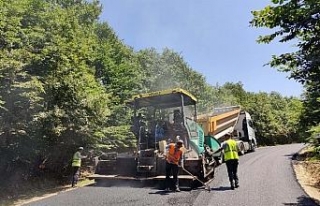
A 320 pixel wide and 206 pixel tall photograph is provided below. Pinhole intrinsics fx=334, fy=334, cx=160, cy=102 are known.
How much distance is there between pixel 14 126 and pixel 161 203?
16.7 ft

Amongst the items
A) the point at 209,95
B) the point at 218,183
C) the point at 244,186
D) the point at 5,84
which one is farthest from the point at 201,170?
the point at 209,95

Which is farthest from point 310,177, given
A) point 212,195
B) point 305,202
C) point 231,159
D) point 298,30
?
point 298,30

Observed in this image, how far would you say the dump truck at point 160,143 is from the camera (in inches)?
403

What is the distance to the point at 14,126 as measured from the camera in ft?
32.6

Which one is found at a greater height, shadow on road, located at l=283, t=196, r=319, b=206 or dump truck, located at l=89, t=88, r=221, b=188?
dump truck, located at l=89, t=88, r=221, b=188

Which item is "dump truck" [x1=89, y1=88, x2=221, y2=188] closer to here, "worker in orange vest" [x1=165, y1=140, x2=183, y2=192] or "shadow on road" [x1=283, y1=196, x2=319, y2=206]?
"worker in orange vest" [x1=165, y1=140, x2=183, y2=192]

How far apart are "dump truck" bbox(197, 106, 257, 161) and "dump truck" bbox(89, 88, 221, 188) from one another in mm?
3268

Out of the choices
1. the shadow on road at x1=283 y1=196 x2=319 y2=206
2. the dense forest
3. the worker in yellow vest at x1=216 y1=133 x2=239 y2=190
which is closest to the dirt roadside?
the shadow on road at x1=283 y1=196 x2=319 y2=206

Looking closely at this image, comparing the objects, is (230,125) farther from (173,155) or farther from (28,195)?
(28,195)

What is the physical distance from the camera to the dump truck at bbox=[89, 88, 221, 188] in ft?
33.6

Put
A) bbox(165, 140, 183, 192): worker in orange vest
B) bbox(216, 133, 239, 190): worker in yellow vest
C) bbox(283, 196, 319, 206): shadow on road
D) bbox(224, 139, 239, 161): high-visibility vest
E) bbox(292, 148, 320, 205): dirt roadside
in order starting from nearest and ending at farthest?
1. bbox(283, 196, 319, 206): shadow on road
2. bbox(292, 148, 320, 205): dirt roadside
3. bbox(216, 133, 239, 190): worker in yellow vest
4. bbox(165, 140, 183, 192): worker in orange vest
5. bbox(224, 139, 239, 161): high-visibility vest

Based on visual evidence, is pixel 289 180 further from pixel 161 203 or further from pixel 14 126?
pixel 14 126

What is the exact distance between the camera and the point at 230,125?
65.0ft

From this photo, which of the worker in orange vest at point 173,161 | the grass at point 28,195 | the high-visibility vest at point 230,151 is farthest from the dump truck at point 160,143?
the grass at point 28,195
